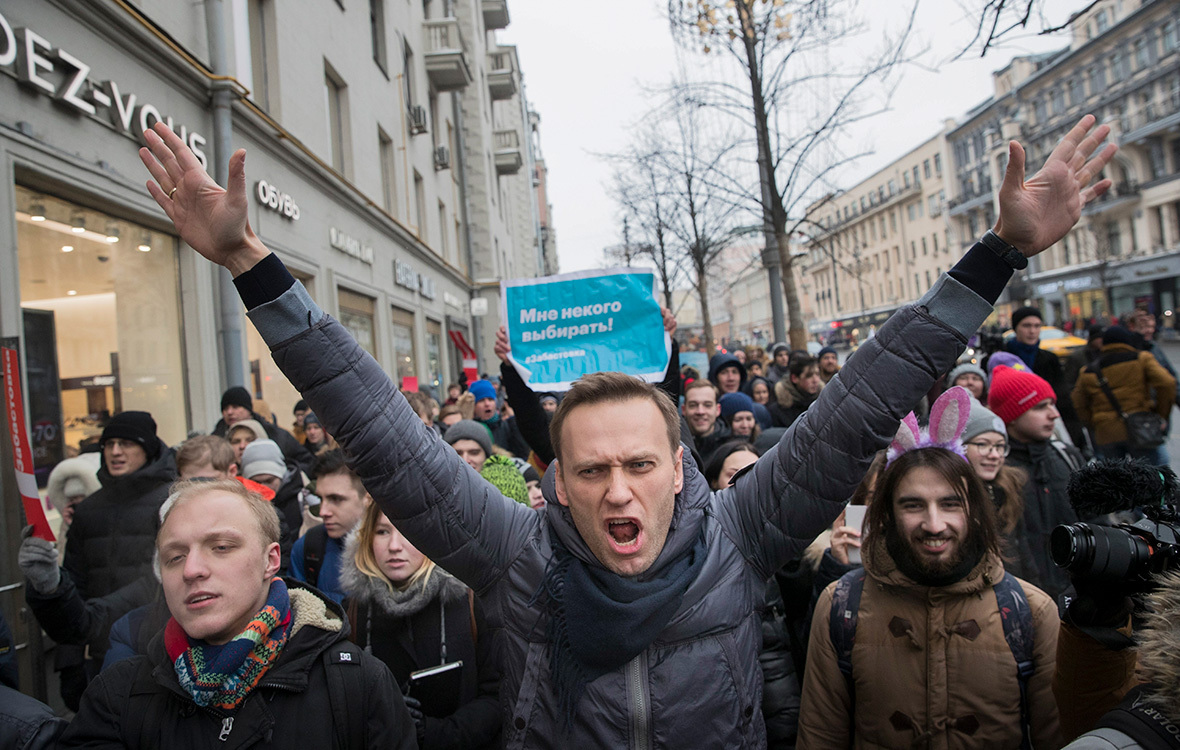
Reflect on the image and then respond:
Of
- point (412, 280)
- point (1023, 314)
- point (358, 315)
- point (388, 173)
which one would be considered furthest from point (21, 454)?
point (388, 173)

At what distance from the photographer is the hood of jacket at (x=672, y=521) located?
171cm

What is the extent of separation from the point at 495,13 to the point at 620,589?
3593 cm

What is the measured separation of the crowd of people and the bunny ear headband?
1 centimetres

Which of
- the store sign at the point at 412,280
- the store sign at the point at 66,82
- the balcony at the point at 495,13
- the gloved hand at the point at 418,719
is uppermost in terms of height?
the balcony at the point at 495,13

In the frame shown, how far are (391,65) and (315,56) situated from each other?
5.36 metres

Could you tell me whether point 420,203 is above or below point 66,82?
above

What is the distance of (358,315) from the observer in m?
13.0

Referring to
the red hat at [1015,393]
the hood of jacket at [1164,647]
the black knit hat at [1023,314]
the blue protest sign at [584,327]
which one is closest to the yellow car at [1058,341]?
the black knit hat at [1023,314]

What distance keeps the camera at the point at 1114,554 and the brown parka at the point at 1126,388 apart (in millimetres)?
6146

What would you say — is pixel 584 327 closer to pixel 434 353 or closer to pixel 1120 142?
pixel 434 353

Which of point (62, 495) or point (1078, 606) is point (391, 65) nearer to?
point (62, 495)

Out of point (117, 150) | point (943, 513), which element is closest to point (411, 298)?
point (117, 150)

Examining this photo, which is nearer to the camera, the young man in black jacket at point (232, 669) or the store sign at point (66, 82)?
the young man in black jacket at point (232, 669)

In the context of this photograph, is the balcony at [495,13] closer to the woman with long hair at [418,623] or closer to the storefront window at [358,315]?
the storefront window at [358,315]
